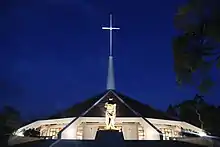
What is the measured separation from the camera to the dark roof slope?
810 inches

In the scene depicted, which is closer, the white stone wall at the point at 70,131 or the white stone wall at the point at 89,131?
the white stone wall at the point at 70,131

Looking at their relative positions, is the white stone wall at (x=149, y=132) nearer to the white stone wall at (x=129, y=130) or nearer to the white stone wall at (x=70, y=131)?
the white stone wall at (x=129, y=130)

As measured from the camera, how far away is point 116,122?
67.5 feet

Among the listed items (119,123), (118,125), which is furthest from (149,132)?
(118,125)

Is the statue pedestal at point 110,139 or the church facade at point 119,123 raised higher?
the church facade at point 119,123

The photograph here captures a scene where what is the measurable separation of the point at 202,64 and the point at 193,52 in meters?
0.45

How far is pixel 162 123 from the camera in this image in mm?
21391

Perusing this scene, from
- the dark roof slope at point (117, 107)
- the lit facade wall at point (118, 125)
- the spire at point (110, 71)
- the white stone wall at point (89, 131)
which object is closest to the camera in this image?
the lit facade wall at point (118, 125)

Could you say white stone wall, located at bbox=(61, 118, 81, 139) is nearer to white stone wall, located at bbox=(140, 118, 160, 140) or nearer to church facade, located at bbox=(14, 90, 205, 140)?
church facade, located at bbox=(14, 90, 205, 140)

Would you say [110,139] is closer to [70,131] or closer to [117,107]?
[70,131]

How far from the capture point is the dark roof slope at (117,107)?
20.6 meters

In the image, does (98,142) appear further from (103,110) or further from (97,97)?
A: (97,97)

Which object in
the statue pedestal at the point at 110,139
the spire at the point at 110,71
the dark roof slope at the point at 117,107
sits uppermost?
the spire at the point at 110,71

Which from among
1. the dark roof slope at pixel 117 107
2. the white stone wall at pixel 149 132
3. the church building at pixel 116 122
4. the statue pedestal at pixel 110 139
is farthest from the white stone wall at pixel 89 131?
the statue pedestal at pixel 110 139
